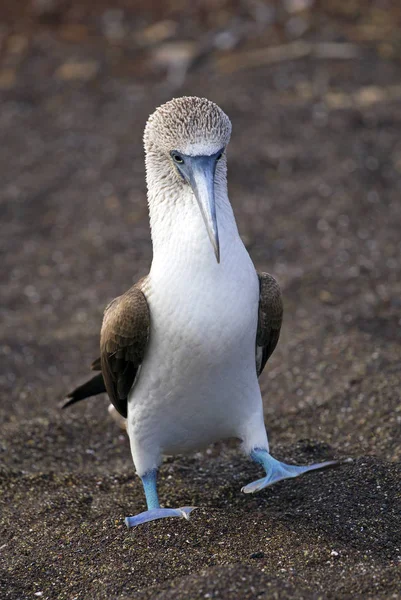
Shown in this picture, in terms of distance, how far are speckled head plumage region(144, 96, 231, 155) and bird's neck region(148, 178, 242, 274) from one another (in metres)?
0.19

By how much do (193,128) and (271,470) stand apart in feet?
5.66

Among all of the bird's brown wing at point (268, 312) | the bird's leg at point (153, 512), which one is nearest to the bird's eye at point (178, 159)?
the bird's brown wing at point (268, 312)

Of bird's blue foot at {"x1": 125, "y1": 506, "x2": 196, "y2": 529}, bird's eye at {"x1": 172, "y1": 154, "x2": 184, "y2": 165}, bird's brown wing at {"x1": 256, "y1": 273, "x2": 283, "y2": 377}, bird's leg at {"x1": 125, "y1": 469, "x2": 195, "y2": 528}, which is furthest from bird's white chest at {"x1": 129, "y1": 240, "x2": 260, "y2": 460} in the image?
bird's eye at {"x1": 172, "y1": 154, "x2": 184, "y2": 165}

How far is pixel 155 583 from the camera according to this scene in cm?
404

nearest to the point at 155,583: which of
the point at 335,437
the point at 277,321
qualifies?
the point at 277,321

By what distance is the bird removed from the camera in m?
4.32

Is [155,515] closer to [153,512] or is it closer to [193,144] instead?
[153,512]

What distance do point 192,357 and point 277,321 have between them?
1.93ft

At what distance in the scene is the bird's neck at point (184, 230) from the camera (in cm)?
431

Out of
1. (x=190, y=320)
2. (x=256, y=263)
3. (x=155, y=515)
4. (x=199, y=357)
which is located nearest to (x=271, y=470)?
(x=155, y=515)

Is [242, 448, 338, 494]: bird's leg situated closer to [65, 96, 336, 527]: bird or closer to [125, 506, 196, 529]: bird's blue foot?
[65, 96, 336, 527]: bird

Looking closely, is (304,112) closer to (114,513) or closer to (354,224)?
(354,224)

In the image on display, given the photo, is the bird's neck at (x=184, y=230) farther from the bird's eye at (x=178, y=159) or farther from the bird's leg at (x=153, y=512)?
the bird's leg at (x=153, y=512)

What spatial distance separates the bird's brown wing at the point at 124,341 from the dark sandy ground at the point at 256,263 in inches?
26.2
